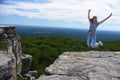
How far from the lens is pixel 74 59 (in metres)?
7.99

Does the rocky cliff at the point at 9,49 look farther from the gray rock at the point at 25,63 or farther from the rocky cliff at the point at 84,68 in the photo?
the gray rock at the point at 25,63

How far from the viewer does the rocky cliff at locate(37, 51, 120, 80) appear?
6.50 m

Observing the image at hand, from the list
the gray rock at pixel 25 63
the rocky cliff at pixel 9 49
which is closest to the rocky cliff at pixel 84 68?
the rocky cliff at pixel 9 49

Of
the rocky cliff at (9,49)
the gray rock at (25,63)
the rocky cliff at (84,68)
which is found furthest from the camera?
the gray rock at (25,63)

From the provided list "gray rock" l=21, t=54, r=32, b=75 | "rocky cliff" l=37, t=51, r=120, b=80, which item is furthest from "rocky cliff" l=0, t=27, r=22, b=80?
"gray rock" l=21, t=54, r=32, b=75

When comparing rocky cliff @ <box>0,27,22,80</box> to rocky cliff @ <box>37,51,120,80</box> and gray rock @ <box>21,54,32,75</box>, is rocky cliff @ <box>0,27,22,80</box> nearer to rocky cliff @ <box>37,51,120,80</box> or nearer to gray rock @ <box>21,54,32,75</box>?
rocky cliff @ <box>37,51,120,80</box>

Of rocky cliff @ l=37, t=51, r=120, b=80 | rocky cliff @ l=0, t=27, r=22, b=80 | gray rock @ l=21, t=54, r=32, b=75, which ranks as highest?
rocky cliff @ l=37, t=51, r=120, b=80

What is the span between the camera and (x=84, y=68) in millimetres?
7066

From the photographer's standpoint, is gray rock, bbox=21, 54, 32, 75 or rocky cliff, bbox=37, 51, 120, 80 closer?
rocky cliff, bbox=37, 51, 120, 80

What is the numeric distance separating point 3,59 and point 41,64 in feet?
97.6

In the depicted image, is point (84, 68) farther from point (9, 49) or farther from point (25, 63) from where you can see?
point (25, 63)

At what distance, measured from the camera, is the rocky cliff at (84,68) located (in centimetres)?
650

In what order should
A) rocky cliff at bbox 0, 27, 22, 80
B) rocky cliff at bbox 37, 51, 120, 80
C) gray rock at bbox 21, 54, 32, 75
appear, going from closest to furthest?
rocky cliff at bbox 37, 51, 120, 80 < rocky cliff at bbox 0, 27, 22, 80 < gray rock at bbox 21, 54, 32, 75

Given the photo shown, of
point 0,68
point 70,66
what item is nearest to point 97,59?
point 70,66
